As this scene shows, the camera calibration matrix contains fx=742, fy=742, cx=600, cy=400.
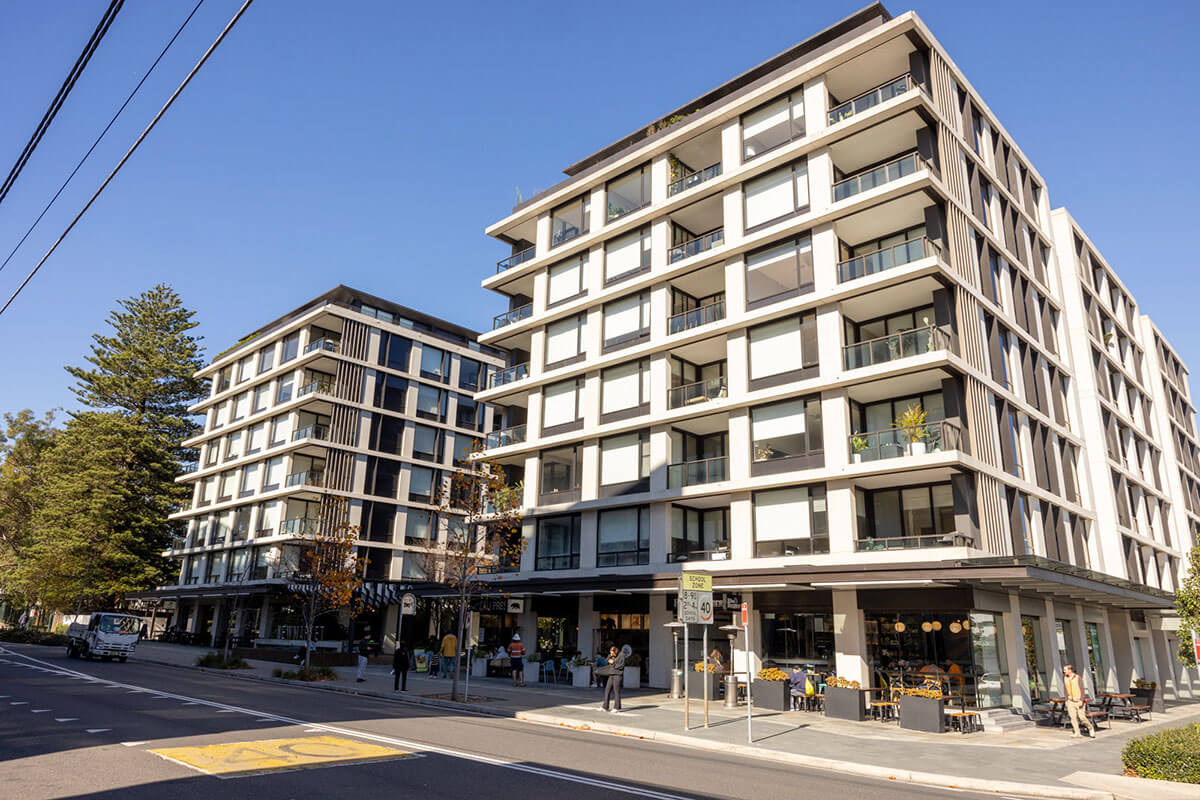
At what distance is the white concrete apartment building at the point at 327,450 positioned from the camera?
173ft

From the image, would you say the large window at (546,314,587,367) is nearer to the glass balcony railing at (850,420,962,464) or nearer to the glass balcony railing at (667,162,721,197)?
the glass balcony railing at (667,162,721,197)

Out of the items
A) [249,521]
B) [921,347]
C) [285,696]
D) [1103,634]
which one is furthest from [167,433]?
[1103,634]

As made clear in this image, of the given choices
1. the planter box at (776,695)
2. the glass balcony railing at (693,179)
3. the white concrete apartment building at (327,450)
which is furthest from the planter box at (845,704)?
the white concrete apartment building at (327,450)

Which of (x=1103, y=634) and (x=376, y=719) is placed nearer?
(x=376, y=719)

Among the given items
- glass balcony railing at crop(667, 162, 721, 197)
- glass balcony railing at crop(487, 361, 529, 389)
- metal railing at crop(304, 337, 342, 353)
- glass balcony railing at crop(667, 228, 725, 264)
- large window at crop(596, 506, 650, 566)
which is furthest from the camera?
metal railing at crop(304, 337, 342, 353)

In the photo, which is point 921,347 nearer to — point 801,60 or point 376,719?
point 801,60

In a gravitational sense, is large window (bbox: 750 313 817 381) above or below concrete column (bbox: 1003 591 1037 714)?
above

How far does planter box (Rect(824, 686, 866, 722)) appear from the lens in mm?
20828

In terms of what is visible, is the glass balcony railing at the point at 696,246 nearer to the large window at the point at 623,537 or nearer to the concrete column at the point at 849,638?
Answer: the large window at the point at 623,537

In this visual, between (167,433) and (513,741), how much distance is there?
64175mm

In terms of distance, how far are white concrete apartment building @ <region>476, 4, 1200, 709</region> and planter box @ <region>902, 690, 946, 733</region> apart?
142 inches

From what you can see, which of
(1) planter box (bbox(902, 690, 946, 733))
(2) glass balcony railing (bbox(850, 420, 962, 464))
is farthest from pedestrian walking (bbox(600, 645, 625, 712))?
(2) glass balcony railing (bbox(850, 420, 962, 464))

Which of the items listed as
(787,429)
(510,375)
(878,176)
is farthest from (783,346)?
(510,375)

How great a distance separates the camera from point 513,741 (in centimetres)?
1459
